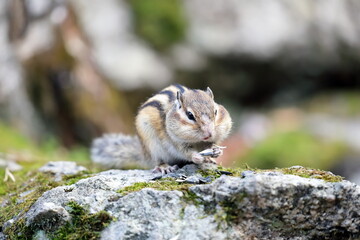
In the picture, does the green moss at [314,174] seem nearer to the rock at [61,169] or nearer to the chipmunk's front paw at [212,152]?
the chipmunk's front paw at [212,152]

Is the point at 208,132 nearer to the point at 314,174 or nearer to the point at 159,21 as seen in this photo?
the point at 314,174

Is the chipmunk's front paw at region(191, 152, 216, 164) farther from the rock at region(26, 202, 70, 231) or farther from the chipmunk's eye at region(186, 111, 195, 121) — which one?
the rock at region(26, 202, 70, 231)

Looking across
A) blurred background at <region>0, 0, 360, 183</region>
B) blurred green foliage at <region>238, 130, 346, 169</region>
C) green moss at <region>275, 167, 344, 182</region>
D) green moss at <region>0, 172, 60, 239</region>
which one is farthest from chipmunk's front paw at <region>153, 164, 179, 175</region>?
blurred green foliage at <region>238, 130, 346, 169</region>

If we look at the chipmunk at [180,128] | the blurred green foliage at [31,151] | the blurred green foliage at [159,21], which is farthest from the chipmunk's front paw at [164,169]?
the blurred green foliage at [159,21]

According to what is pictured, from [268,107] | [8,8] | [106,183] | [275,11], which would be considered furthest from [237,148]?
[106,183]

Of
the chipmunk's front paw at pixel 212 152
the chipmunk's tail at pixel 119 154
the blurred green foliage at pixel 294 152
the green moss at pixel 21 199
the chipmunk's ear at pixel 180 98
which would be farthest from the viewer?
the blurred green foliage at pixel 294 152

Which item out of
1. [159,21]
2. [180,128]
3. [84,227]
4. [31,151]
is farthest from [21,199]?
[159,21]

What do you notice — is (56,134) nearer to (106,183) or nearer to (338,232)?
(106,183)
